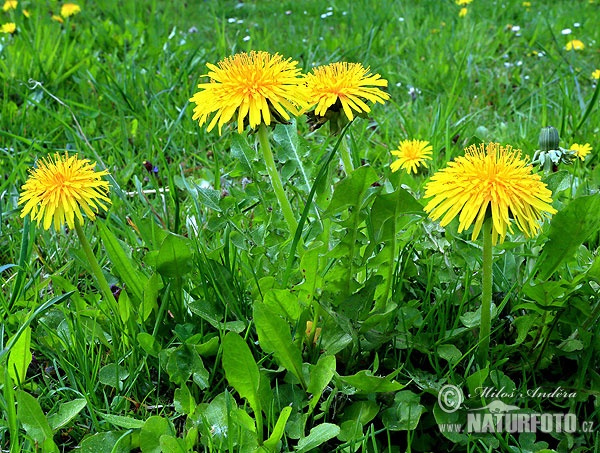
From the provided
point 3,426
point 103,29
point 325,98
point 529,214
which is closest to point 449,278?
point 529,214

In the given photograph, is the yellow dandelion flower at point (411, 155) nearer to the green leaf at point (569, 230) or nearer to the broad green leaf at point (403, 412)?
the green leaf at point (569, 230)

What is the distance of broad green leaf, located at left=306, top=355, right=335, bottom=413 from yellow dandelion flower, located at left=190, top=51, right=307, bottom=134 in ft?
1.70

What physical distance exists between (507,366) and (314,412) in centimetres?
46

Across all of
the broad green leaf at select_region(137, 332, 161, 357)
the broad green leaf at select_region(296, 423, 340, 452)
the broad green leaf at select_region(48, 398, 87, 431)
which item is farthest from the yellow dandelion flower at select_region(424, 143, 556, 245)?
the broad green leaf at select_region(48, 398, 87, 431)

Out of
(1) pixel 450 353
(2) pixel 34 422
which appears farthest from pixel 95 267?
(1) pixel 450 353

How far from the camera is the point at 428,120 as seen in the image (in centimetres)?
311

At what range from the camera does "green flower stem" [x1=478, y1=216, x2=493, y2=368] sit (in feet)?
4.00

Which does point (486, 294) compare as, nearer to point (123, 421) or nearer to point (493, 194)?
point (493, 194)

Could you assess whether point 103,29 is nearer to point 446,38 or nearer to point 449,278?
point 446,38

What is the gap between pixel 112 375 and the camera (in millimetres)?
1470

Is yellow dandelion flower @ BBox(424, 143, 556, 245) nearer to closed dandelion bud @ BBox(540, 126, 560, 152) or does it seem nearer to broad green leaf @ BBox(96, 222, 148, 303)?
closed dandelion bud @ BBox(540, 126, 560, 152)

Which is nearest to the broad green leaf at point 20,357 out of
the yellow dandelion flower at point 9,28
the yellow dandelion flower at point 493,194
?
the yellow dandelion flower at point 493,194

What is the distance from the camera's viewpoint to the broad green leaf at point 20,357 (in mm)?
1447

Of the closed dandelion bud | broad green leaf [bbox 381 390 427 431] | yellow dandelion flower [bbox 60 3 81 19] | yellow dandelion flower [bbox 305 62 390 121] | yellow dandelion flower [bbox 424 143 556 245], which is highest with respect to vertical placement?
yellow dandelion flower [bbox 60 3 81 19]
